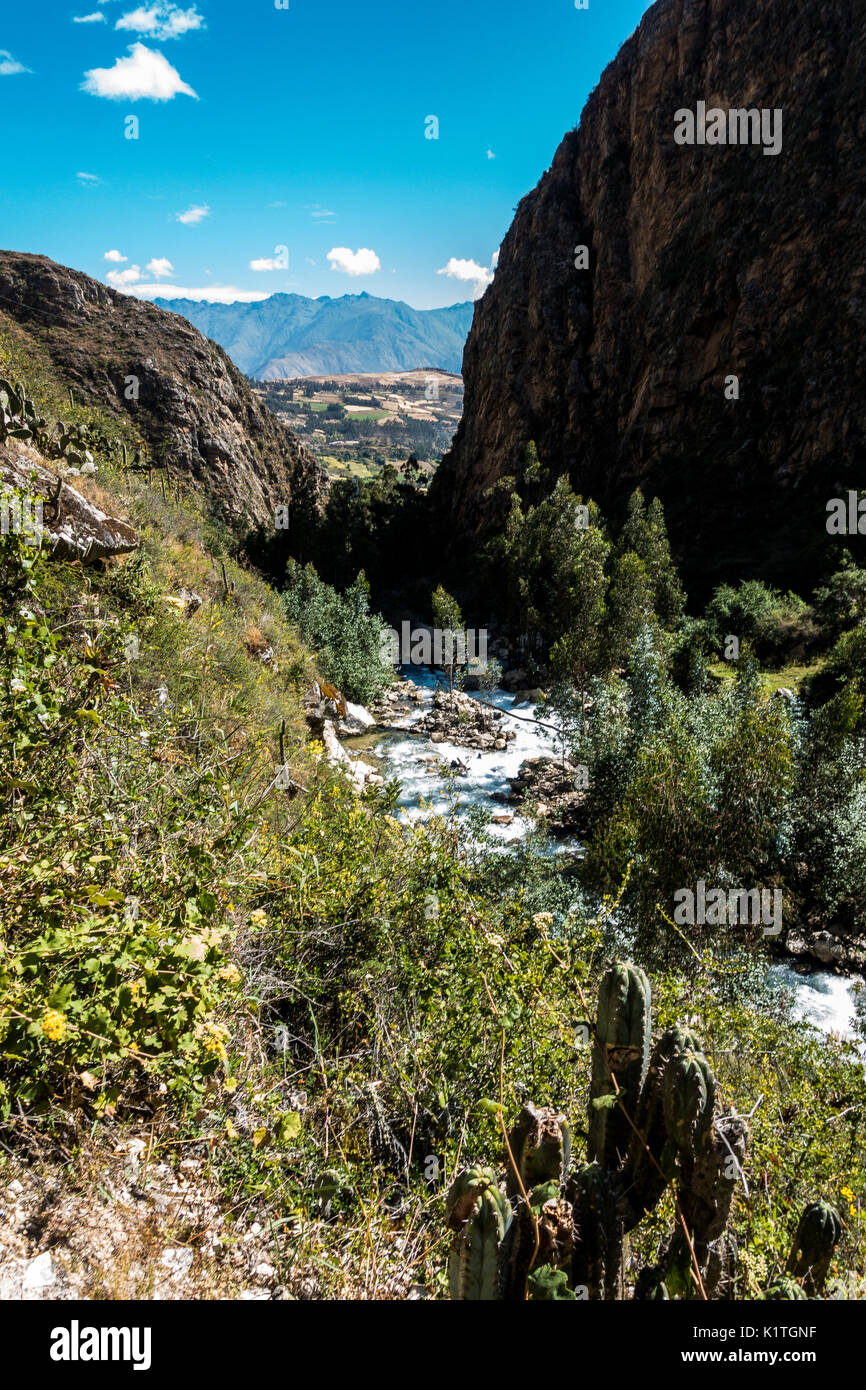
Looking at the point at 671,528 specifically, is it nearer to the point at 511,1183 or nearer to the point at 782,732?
the point at 782,732

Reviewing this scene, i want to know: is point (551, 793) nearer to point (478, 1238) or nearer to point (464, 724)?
point (464, 724)

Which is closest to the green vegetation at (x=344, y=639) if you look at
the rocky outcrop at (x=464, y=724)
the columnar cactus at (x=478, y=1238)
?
the rocky outcrop at (x=464, y=724)

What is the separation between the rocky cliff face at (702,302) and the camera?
3131cm

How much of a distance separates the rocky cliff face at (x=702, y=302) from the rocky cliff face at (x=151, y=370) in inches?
849

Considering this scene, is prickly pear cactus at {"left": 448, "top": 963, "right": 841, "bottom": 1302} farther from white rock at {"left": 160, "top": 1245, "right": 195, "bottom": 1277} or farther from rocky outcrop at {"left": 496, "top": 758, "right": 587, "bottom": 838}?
rocky outcrop at {"left": 496, "top": 758, "right": 587, "bottom": 838}

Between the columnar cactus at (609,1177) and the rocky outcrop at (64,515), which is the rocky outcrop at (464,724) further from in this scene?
the columnar cactus at (609,1177)

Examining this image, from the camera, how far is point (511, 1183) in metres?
2.46

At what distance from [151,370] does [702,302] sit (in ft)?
147

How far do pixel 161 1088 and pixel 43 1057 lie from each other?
2.05 ft

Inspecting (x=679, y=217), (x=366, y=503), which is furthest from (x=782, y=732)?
(x=679, y=217)

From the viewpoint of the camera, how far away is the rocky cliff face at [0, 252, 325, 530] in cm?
5062

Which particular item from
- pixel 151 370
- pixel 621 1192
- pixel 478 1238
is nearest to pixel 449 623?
pixel 621 1192

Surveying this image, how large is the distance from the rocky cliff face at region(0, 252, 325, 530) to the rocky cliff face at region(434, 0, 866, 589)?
21564 millimetres

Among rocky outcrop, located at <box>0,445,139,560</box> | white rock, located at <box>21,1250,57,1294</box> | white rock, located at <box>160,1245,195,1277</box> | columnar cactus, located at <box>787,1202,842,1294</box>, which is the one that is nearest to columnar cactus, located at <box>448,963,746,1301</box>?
columnar cactus, located at <box>787,1202,842,1294</box>
